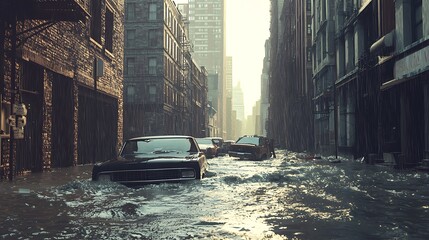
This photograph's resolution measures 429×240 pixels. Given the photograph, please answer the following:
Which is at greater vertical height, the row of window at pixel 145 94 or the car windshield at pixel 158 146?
the row of window at pixel 145 94

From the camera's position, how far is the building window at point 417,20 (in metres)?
16.9

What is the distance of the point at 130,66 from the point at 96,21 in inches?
1291

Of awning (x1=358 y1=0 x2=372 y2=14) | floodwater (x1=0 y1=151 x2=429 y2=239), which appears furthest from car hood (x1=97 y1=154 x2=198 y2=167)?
awning (x1=358 y1=0 x2=372 y2=14)

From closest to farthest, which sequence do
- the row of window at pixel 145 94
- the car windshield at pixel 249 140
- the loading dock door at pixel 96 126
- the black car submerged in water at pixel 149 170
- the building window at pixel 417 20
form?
1. the black car submerged in water at pixel 149 170
2. the building window at pixel 417 20
3. the loading dock door at pixel 96 126
4. the car windshield at pixel 249 140
5. the row of window at pixel 145 94

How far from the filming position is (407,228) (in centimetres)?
530

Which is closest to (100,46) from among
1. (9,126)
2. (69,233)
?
(9,126)

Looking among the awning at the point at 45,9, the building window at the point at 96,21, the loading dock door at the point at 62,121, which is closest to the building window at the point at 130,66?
the building window at the point at 96,21

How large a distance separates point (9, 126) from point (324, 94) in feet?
81.0

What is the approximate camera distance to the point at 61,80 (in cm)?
1753

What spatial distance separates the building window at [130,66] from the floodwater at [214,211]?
44313mm

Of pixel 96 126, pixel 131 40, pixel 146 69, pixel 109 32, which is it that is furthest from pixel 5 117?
pixel 131 40

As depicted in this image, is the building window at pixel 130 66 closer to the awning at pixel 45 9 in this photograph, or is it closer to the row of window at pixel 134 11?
the row of window at pixel 134 11

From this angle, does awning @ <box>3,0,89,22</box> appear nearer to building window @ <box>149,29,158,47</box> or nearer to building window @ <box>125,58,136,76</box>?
building window @ <box>149,29,158,47</box>

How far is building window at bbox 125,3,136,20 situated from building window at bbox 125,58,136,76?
16.2 feet
